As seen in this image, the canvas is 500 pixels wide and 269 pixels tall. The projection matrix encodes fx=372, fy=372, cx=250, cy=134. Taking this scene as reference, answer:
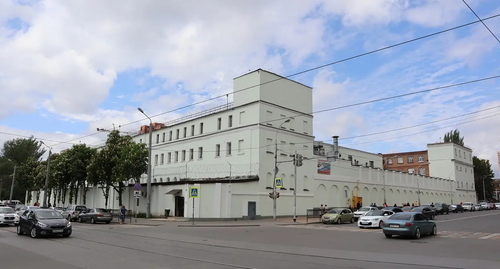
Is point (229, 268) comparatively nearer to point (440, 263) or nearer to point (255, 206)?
point (440, 263)

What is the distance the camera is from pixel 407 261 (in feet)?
40.8

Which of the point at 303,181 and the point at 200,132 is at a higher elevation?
the point at 200,132

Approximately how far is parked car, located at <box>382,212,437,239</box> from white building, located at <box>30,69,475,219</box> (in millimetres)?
18557

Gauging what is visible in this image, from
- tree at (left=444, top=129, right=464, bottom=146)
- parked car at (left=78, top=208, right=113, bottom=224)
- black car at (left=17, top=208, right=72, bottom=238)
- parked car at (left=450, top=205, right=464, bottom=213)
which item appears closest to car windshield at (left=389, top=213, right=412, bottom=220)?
black car at (left=17, top=208, right=72, bottom=238)

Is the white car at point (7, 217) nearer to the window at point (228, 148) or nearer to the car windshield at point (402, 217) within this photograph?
the window at point (228, 148)

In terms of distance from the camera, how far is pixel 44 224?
18.5m

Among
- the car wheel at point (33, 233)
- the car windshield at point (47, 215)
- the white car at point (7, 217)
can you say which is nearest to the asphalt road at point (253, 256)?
the car wheel at point (33, 233)

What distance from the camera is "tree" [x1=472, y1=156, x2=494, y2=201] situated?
104438mm

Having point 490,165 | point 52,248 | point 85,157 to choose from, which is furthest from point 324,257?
point 490,165

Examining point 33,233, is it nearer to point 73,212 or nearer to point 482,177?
point 73,212

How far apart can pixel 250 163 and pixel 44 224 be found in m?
27.2

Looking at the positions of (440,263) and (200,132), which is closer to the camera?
(440,263)

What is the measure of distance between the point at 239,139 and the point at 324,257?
33345 mm

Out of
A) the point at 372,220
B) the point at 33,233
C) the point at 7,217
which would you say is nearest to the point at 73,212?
the point at 7,217
